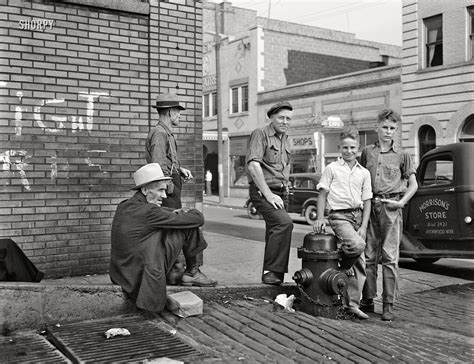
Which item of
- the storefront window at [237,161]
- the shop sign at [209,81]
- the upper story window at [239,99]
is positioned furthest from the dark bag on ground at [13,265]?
the shop sign at [209,81]

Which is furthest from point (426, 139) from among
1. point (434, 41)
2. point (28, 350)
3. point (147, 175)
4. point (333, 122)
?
point (28, 350)

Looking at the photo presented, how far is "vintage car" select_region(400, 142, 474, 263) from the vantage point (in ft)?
26.9

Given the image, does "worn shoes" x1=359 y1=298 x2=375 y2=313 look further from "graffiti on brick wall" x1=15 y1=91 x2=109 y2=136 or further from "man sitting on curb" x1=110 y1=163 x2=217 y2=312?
"graffiti on brick wall" x1=15 y1=91 x2=109 y2=136

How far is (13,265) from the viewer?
4.98 m

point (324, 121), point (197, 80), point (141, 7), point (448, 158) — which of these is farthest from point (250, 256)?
point (324, 121)

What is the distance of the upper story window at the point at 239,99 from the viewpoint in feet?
103

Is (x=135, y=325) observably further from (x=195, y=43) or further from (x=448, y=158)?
(x=448, y=158)

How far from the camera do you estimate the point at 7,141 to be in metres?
5.97

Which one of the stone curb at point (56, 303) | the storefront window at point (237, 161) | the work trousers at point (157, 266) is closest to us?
the stone curb at point (56, 303)

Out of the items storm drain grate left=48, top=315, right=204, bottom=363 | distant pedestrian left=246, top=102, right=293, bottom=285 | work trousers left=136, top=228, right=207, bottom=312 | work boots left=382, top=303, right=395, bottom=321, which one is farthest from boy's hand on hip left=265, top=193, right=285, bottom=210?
storm drain grate left=48, top=315, right=204, bottom=363

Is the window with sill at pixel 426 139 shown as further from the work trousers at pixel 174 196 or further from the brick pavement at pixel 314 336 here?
the work trousers at pixel 174 196

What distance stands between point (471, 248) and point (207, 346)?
5.44m

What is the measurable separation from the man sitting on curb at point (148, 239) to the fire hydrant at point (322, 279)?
3.74 ft

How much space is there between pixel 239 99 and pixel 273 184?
2640cm
